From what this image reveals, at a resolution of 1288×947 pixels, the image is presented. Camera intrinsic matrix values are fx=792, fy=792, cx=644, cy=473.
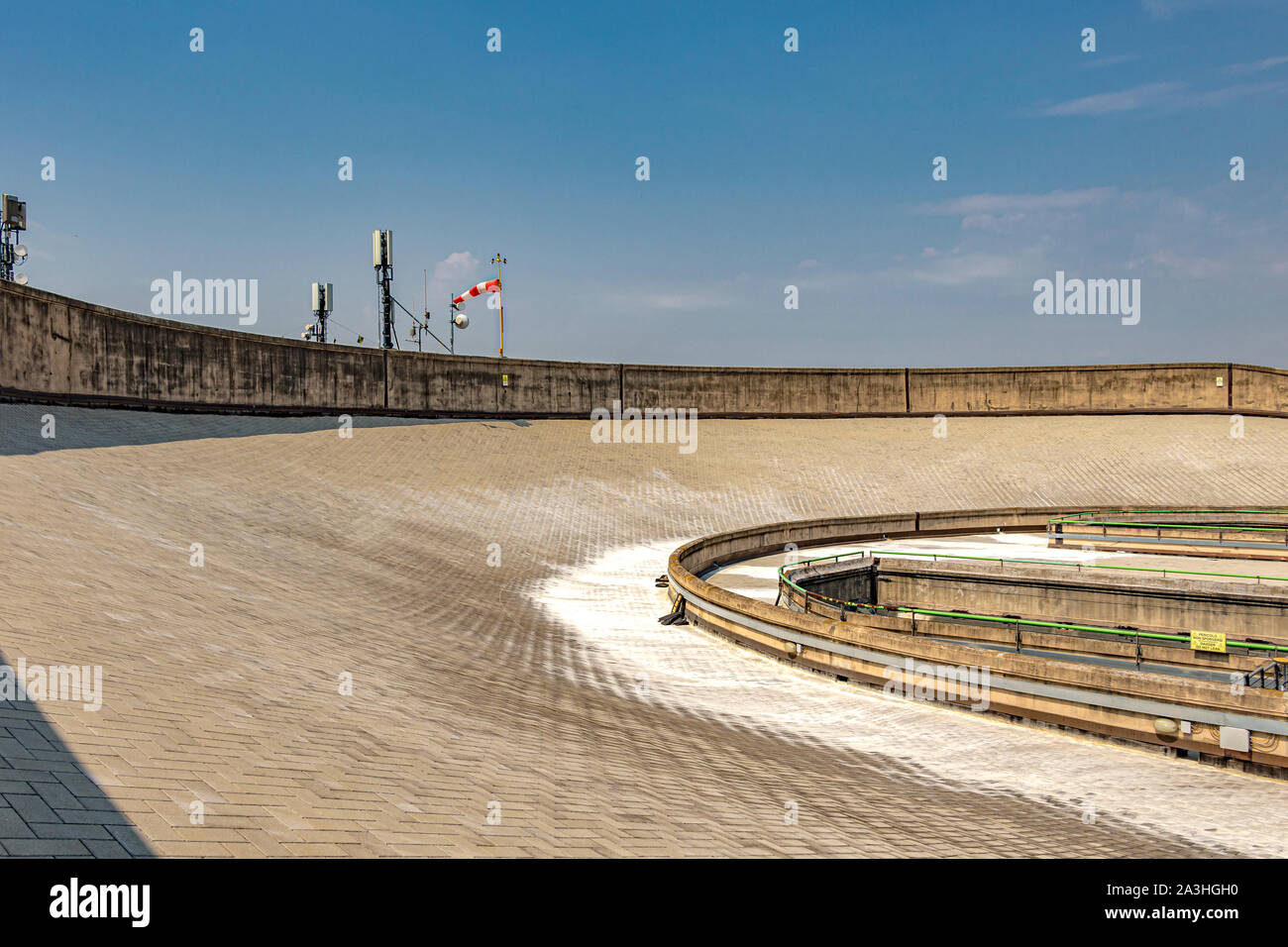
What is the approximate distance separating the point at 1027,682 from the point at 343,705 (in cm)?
→ 796

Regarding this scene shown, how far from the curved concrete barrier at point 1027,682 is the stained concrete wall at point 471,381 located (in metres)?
16.4

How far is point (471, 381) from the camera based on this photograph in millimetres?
33125

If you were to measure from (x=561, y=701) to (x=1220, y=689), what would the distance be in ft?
24.1

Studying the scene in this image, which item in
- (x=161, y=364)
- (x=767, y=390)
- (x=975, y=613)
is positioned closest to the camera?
(x=975, y=613)

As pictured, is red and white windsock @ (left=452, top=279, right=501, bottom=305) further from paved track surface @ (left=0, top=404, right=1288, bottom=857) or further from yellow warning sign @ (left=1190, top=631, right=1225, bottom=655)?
yellow warning sign @ (left=1190, top=631, right=1225, bottom=655)

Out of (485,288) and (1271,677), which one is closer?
(1271,677)

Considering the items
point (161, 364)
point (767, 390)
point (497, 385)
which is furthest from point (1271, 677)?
point (497, 385)

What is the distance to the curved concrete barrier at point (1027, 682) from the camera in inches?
332

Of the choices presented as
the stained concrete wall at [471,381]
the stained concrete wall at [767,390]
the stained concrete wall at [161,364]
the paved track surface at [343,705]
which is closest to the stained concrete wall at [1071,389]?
the stained concrete wall at [471,381]

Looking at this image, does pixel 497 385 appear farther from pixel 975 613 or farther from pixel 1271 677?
pixel 1271 677

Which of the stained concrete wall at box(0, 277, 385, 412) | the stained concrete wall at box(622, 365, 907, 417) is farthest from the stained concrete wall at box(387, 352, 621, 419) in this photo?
the stained concrete wall at box(622, 365, 907, 417)

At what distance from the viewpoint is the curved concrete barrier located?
8.45m
